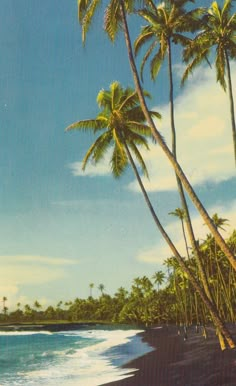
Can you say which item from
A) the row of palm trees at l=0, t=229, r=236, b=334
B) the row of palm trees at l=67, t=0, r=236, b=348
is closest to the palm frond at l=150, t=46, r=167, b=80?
the row of palm trees at l=67, t=0, r=236, b=348

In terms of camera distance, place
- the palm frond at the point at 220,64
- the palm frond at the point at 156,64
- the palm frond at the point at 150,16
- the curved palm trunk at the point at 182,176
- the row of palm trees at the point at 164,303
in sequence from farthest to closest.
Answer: the row of palm trees at the point at 164,303 < the palm frond at the point at 156,64 < the palm frond at the point at 220,64 < the palm frond at the point at 150,16 < the curved palm trunk at the point at 182,176

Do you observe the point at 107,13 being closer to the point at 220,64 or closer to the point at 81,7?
the point at 81,7

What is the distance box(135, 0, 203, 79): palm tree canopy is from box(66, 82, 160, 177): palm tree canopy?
276cm

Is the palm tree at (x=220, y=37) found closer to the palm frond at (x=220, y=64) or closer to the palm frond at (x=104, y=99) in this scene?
the palm frond at (x=220, y=64)

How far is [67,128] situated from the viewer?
67.4ft

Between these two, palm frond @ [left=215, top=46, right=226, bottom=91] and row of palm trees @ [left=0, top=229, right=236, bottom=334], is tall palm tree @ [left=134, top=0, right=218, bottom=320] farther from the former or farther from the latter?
row of palm trees @ [left=0, top=229, right=236, bottom=334]

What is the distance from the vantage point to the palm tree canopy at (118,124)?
21125mm

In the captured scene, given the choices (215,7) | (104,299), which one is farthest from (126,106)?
(104,299)

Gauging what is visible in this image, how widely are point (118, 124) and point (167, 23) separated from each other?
489 cm

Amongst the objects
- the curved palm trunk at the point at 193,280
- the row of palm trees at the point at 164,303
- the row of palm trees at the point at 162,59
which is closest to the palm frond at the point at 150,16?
the row of palm trees at the point at 162,59

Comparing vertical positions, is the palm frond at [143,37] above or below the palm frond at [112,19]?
above

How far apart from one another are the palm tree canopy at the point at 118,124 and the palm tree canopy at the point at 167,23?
2.76 meters

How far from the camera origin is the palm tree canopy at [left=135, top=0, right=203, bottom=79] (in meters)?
18.0

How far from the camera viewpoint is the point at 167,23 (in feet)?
60.4
